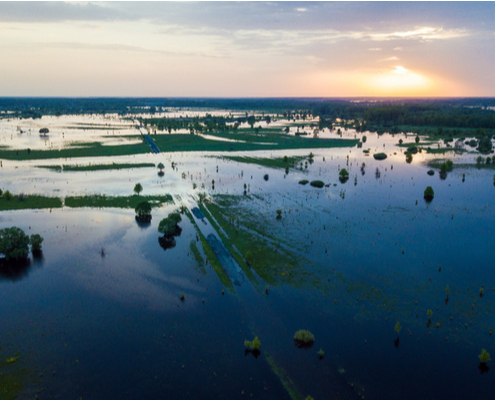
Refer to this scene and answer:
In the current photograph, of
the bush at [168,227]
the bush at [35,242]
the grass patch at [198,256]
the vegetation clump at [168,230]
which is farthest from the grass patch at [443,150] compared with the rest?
the bush at [35,242]

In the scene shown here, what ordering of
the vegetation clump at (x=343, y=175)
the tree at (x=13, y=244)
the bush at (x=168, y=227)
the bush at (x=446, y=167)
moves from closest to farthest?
1. the tree at (x=13, y=244)
2. the bush at (x=168, y=227)
3. the vegetation clump at (x=343, y=175)
4. the bush at (x=446, y=167)

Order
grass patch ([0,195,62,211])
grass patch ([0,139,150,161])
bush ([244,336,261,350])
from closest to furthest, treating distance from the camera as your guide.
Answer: bush ([244,336,261,350]), grass patch ([0,195,62,211]), grass patch ([0,139,150,161])

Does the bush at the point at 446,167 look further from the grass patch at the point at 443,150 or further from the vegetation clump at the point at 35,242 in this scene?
the vegetation clump at the point at 35,242

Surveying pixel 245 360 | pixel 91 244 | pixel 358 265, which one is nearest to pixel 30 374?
pixel 245 360

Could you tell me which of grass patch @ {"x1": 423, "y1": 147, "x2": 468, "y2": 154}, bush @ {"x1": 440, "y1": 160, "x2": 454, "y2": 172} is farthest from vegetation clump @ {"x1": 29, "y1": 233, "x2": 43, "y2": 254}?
grass patch @ {"x1": 423, "y1": 147, "x2": 468, "y2": 154}

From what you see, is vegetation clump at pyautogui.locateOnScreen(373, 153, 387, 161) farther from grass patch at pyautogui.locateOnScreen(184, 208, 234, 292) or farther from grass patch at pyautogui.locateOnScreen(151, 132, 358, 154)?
grass patch at pyautogui.locateOnScreen(184, 208, 234, 292)
